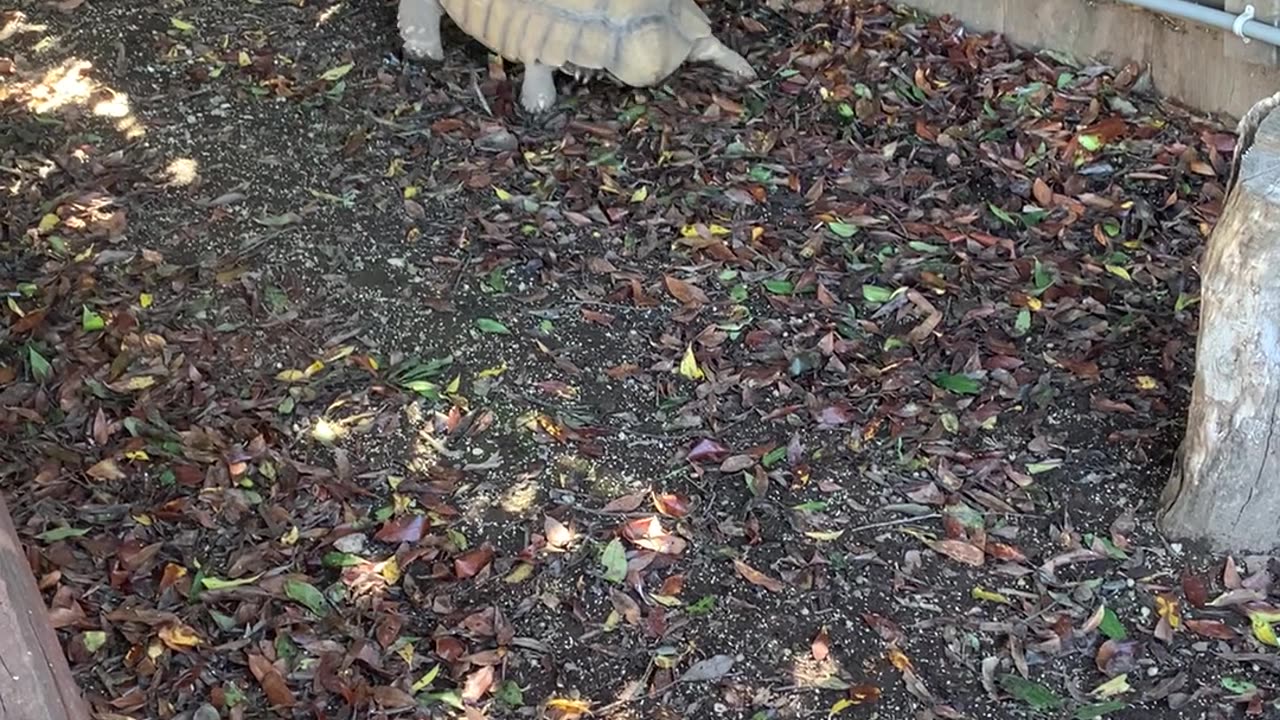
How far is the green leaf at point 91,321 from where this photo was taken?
4.12 metres

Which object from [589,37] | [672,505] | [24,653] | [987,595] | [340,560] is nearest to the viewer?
[24,653]

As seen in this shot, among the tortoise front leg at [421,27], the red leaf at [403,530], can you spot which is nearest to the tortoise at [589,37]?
the tortoise front leg at [421,27]

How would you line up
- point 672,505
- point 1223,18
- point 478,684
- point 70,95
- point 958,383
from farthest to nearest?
1. point 70,95
2. point 1223,18
3. point 958,383
4. point 672,505
5. point 478,684

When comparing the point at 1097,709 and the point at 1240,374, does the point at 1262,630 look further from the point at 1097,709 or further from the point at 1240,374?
the point at 1240,374

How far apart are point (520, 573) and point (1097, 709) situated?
1386 millimetres

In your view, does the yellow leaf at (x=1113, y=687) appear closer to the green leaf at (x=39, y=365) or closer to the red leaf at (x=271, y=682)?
the red leaf at (x=271, y=682)

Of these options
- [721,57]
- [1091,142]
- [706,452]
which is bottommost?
[706,452]

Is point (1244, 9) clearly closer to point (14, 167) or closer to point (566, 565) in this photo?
point (566, 565)

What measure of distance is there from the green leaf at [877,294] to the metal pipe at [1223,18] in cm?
145

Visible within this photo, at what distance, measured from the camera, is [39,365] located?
3932 mm

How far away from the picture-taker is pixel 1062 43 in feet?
17.2

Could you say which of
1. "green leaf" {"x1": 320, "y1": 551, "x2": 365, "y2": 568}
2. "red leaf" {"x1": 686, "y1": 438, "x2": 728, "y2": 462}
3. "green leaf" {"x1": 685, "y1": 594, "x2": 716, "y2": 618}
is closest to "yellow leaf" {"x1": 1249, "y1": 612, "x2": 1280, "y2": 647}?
"green leaf" {"x1": 685, "y1": 594, "x2": 716, "y2": 618}

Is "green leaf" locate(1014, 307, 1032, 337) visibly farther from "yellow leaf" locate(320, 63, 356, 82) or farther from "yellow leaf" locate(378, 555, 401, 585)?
"yellow leaf" locate(320, 63, 356, 82)

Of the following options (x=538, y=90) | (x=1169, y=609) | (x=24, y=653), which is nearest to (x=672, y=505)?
(x=1169, y=609)
